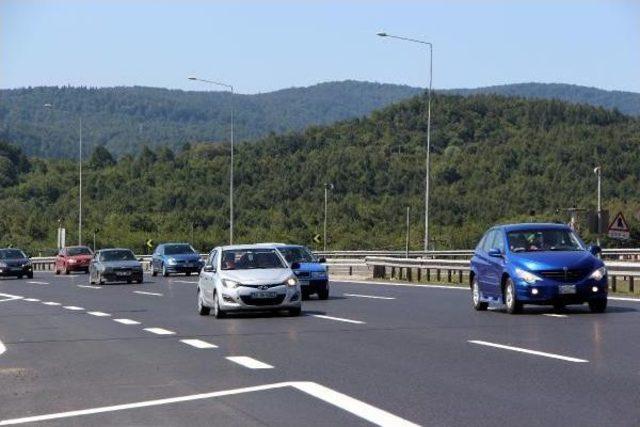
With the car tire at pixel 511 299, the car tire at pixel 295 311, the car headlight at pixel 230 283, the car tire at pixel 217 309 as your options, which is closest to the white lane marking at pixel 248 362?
the car headlight at pixel 230 283

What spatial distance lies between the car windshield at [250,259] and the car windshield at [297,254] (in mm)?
6886

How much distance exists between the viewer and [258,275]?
2630 centimetres

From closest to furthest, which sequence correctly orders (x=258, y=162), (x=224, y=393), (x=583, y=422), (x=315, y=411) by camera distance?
(x=583, y=422) < (x=315, y=411) < (x=224, y=393) < (x=258, y=162)

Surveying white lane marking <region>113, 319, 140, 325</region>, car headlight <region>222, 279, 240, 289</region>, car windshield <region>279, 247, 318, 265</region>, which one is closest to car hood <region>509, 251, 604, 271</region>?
car headlight <region>222, 279, 240, 289</region>

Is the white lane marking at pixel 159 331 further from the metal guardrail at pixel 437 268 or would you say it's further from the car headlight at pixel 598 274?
the metal guardrail at pixel 437 268

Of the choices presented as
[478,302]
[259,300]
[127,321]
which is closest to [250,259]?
[259,300]

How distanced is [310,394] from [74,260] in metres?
57.4

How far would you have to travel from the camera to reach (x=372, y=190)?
160375 mm

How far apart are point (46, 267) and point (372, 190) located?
70.8 metres

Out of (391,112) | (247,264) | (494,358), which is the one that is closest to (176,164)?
(391,112)

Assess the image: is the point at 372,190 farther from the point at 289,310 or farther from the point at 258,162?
the point at 289,310

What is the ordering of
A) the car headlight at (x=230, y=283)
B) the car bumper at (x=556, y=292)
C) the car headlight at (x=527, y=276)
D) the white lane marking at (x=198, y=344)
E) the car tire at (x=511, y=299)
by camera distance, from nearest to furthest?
the white lane marking at (x=198, y=344) → the car bumper at (x=556, y=292) → the car headlight at (x=527, y=276) → the car tire at (x=511, y=299) → the car headlight at (x=230, y=283)

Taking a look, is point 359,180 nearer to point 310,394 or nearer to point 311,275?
point 311,275

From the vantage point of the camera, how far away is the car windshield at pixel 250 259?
27125mm
